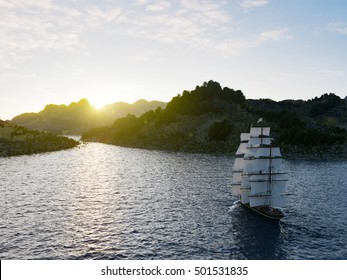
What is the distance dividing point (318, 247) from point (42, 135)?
14850 centimetres

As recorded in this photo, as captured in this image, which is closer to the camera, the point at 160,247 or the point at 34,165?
the point at 160,247

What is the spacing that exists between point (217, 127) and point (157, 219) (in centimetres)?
10998

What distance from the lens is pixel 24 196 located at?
200ft

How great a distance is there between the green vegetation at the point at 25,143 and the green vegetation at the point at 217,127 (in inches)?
1461

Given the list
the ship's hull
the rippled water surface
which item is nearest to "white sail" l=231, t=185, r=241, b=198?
the rippled water surface

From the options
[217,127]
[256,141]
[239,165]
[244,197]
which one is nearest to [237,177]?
[239,165]

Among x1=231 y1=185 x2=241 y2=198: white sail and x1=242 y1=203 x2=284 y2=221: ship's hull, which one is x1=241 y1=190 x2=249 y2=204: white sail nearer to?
x1=242 y1=203 x2=284 y2=221: ship's hull

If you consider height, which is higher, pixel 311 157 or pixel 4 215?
pixel 311 157

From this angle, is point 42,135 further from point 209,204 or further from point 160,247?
point 160,247

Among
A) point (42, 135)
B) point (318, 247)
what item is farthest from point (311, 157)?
point (42, 135)

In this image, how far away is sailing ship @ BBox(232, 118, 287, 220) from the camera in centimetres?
5362

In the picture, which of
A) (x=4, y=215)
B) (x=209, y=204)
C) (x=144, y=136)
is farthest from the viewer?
(x=144, y=136)

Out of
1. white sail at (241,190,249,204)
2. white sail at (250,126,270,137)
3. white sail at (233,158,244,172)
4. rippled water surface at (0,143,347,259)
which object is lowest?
rippled water surface at (0,143,347,259)

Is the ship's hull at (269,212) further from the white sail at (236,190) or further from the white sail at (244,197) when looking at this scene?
the white sail at (236,190)
